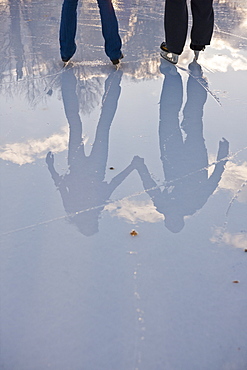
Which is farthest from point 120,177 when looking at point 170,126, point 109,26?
point 109,26

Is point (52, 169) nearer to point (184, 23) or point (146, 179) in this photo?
point (146, 179)

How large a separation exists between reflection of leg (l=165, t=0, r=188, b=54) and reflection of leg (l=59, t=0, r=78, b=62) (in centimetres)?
72

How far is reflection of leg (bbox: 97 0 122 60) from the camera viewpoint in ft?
11.3

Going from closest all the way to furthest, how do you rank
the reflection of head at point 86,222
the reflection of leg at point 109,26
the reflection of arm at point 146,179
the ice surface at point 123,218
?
1. the ice surface at point 123,218
2. the reflection of head at point 86,222
3. the reflection of arm at point 146,179
4. the reflection of leg at point 109,26

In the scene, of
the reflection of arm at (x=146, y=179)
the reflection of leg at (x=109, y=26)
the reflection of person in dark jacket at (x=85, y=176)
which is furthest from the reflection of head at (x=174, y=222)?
the reflection of leg at (x=109, y=26)

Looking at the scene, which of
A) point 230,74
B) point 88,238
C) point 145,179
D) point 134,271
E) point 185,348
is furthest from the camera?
point 230,74

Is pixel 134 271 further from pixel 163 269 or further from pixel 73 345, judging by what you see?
pixel 73 345

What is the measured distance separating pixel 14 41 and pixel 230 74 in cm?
209

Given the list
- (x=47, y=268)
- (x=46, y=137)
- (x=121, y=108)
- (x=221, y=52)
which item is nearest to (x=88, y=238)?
(x=47, y=268)

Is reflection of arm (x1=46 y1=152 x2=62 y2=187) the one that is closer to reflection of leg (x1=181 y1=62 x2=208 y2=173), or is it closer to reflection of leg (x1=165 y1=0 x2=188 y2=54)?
reflection of leg (x1=181 y1=62 x2=208 y2=173)

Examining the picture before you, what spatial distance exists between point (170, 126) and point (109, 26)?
1.18 metres

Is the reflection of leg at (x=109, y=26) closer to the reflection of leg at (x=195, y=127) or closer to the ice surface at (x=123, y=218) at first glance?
the ice surface at (x=123, y=218)

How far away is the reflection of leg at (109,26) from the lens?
3459 millimetres

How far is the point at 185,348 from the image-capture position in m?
1.38
